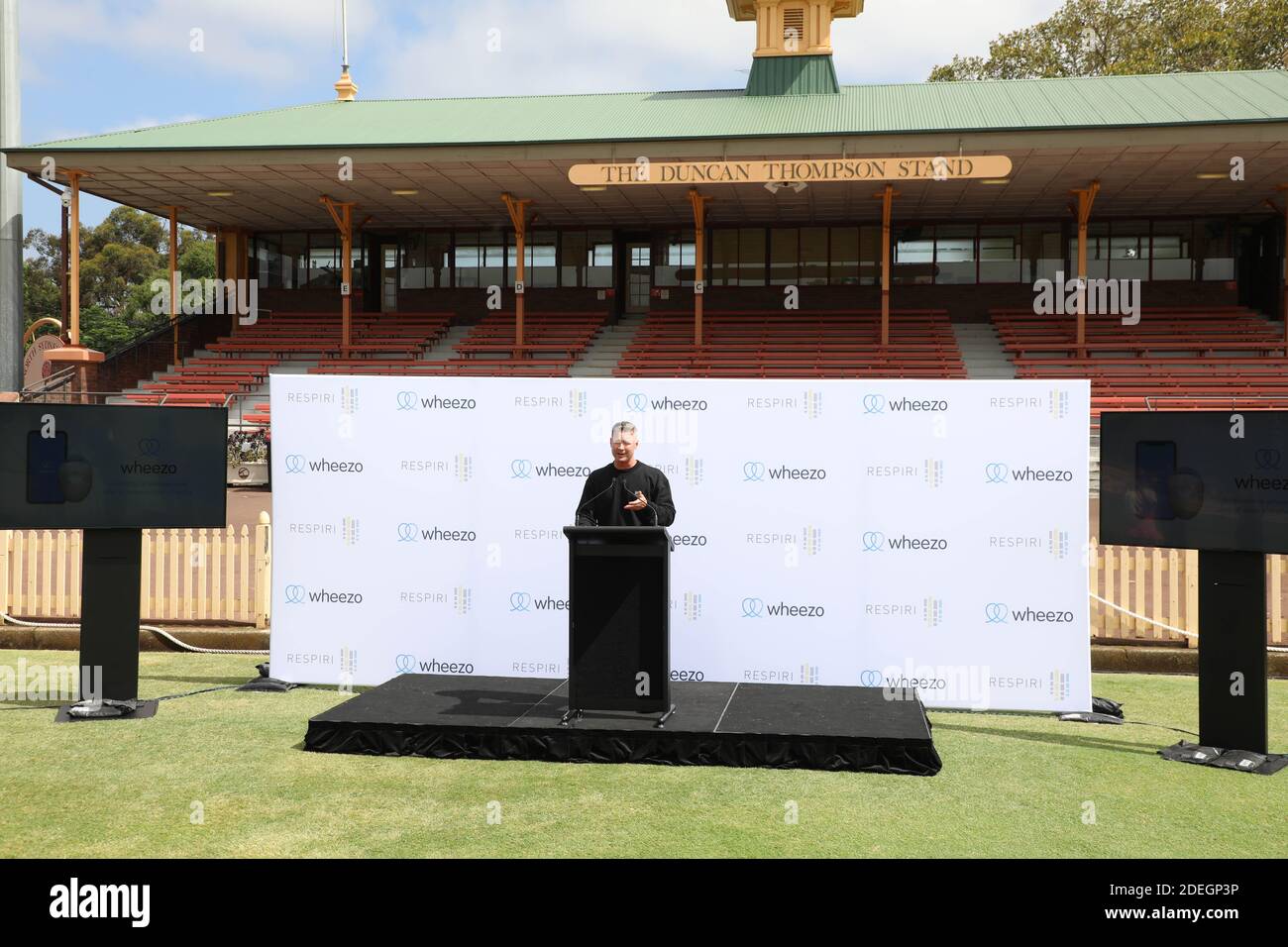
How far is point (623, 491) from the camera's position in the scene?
739 cm

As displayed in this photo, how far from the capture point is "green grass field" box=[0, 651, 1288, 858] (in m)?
5.18

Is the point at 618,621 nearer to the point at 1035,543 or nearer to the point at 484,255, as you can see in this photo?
the point at 1035,543

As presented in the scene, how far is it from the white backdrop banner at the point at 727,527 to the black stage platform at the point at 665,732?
860 mm

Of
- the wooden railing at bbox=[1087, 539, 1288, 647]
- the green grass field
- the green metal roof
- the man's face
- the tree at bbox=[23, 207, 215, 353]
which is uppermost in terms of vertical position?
the tree at bbox=[23, 207, 215, 353]

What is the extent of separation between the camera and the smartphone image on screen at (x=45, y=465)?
7.73 meters

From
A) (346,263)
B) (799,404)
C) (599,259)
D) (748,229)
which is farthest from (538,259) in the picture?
(799,404)

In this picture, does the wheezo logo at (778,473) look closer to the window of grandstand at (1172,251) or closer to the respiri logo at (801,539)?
the respiri logo at (801,539)

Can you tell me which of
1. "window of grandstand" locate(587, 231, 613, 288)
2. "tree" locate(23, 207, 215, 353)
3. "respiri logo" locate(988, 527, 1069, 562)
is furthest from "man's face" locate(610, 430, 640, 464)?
"tree" locate(23, 207, 215, 353)

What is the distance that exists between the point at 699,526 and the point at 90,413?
4389 millimetres

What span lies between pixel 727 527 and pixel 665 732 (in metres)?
2.21

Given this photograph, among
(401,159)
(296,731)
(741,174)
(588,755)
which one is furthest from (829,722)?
(401,159)

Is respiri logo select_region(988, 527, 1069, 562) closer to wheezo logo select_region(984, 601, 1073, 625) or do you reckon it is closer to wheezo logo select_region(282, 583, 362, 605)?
wheezo logo select_region(984, 601, 1073, 625)

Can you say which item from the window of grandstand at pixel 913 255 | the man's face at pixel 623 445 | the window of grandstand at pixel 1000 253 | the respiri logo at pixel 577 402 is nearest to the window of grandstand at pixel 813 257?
the window of grandstand at pixel 913 255

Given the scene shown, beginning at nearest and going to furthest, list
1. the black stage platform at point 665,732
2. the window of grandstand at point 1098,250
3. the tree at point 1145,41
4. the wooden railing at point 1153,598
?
the black stage platform at point 665,732, the wooden railing at point 1153,598, the window of grandstand at point 1098,250, the tree at point 1145,41
